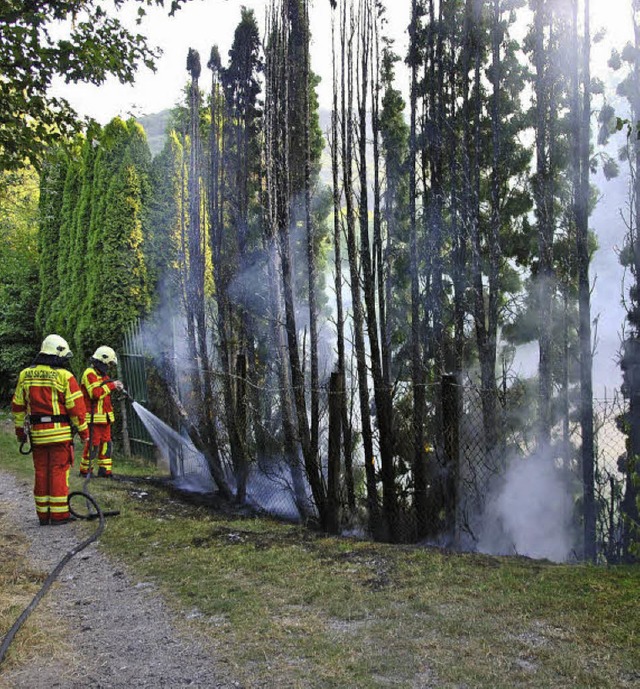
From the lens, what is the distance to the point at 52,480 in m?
6.79

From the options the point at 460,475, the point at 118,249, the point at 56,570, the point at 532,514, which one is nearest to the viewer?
the point at 56,570

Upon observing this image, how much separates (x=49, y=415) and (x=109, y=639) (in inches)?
126

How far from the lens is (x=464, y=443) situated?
24.6ft

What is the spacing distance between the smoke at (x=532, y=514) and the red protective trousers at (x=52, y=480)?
4.52m

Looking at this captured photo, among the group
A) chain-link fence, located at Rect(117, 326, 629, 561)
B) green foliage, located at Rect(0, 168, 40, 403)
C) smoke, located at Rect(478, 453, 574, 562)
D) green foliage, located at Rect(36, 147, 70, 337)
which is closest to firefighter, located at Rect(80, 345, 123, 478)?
chain-link fence, located at Rect(117, 326, 629, 561)

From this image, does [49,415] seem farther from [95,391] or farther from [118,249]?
[118,249]

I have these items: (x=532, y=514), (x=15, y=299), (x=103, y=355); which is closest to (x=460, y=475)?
(x=532, y=514)

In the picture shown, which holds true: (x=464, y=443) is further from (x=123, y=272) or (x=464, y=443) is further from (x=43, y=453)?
(x=123, y=272)

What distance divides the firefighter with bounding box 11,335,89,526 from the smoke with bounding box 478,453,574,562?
4562mm

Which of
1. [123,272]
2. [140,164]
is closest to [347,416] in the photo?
[123,272]

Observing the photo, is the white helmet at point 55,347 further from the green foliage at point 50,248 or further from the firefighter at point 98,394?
the green foliage at point 50,248

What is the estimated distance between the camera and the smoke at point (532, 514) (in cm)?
752

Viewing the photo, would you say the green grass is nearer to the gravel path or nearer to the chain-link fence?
the gravel path

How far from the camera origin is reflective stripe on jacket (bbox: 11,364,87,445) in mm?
6672
